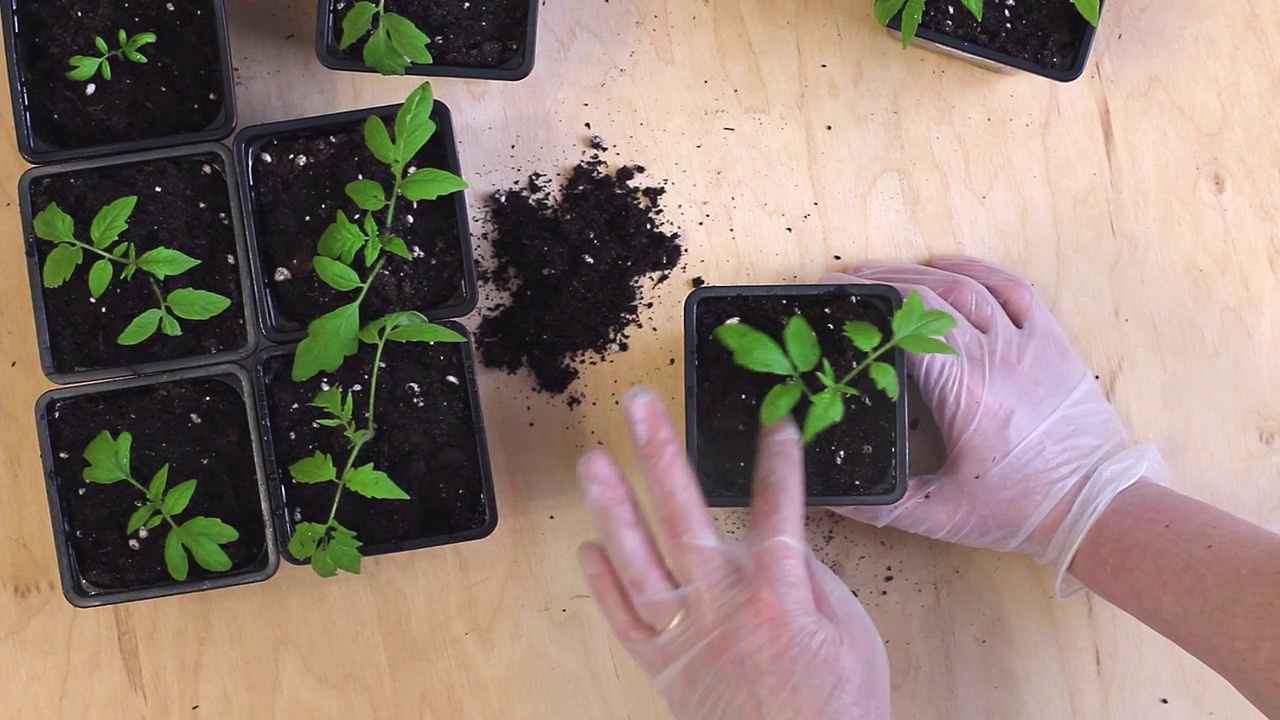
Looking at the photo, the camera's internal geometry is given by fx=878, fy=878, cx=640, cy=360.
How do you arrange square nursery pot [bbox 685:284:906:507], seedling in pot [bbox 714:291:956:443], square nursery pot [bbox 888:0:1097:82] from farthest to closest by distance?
square nursery pot [bbox 888:0:1097:82], square nursery pot [bbox 685:284:906:507], seedling in pot [bbox 714:291:956:443]

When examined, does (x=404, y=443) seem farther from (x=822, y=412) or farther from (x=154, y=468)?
(x=822, y=412)

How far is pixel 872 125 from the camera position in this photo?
43.5 inches

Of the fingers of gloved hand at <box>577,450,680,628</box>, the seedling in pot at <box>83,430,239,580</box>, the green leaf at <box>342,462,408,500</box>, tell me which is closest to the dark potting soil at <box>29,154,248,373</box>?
the seedling in pot at <box>83,430,239,580</box>

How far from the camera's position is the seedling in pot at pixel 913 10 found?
91 centimetres

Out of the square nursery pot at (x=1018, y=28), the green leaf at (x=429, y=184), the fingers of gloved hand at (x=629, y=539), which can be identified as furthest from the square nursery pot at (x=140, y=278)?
the square nursery pot at (x=1018, y=28)

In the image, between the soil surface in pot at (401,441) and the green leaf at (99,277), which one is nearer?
the green leaf at (99,277)

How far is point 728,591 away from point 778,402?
0.65 ft

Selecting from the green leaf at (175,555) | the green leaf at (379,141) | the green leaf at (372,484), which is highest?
the green leaf at (379,141)

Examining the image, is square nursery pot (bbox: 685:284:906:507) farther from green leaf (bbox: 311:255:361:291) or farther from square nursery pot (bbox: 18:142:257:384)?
square nursery pot (bbox: 18:142:257:384)

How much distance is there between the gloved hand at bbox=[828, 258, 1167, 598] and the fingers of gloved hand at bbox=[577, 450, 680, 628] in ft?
0.95

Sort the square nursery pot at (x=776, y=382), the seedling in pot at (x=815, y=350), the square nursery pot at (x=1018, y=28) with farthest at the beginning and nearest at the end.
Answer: the square nursery pot at (x=1018, y=28)
the square nursery pot at (x=776, y=382)
the seedling in pot at (x=815, y=350)

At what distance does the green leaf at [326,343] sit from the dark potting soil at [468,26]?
1.06 ft

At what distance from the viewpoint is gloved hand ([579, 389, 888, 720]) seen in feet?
2.83

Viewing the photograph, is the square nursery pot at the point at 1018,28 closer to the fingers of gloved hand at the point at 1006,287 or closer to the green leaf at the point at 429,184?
the fingers of gloved hand at the point at 1006,287
